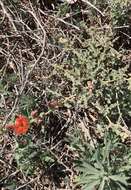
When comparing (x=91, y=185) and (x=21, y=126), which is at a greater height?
(x=21, y=126)

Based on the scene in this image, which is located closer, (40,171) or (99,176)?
(99,176)

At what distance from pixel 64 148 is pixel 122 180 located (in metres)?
0.50

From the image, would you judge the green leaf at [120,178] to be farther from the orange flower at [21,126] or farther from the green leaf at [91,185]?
the orange flower at [21,126]

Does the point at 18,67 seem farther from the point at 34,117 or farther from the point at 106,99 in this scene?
the point at 106,99

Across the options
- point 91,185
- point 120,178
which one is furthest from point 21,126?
point 120,178

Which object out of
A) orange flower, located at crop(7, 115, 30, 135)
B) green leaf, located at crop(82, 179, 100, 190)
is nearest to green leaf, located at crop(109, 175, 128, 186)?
green leaf, located at crop(82, 179, 100, 190)

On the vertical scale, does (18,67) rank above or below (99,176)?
above

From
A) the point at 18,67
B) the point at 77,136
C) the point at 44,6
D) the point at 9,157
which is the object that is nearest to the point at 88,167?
the point at 77,136

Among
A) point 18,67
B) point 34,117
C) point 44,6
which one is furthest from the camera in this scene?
point 44,6

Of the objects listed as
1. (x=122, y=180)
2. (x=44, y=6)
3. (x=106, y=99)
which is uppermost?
(x=44, y=6)

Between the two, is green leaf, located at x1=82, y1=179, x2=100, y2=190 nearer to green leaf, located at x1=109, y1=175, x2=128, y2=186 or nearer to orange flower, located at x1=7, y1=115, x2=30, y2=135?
green leaf, located at x1=109, y1=175, x2=128, y2=186

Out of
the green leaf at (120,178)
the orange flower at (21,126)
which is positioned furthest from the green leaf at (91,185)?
the orange flower at (21,126)

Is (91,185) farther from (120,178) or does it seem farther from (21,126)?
(21,126)

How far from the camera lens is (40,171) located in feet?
9.80
